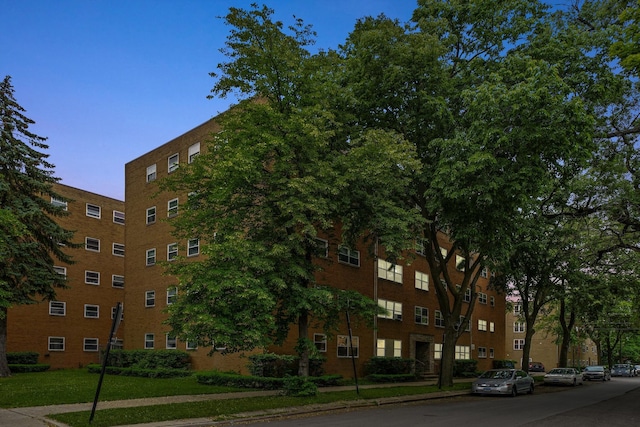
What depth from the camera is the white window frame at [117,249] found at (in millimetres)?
45000

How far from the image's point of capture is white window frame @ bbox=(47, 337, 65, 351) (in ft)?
128

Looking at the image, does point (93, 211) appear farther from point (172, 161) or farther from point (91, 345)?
point (172, 161)

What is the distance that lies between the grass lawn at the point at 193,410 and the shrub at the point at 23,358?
23.3 m

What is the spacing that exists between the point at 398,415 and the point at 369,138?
9.14 m

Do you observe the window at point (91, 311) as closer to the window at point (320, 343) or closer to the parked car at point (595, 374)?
the window at point (320, 343)

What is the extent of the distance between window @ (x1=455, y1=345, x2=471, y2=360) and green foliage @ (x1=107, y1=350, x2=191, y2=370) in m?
24.9

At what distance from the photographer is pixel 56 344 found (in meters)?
39.4

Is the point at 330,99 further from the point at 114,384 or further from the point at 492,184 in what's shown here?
the point at 114,384

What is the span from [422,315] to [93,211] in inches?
1082

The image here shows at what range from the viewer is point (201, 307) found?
16531 millimetres

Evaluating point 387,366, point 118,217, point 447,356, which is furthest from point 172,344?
point 118,217

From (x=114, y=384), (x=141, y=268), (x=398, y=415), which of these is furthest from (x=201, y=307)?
(x=141, y=268)

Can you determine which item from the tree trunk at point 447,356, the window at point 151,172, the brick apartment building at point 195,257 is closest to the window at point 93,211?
the brick apartment building at point 195,257

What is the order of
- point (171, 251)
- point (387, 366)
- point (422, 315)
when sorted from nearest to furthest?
point (387, 366)
point (171, 251)
point (422, 315)
